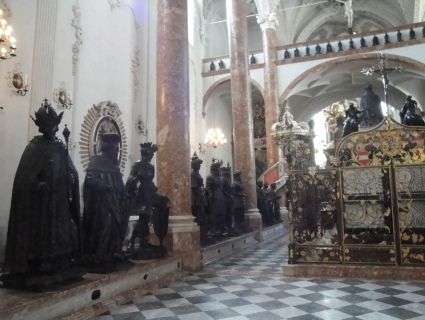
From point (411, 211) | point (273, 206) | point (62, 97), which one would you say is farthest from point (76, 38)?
point (273, 206)

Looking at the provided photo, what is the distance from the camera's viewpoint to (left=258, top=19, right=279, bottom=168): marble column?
1741cm

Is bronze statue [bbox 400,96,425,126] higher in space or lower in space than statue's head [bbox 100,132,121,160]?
higher

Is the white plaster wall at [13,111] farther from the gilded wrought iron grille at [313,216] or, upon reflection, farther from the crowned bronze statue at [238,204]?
the gilded wrought iron grille at [313,216]

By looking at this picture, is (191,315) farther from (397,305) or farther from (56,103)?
(56,103)

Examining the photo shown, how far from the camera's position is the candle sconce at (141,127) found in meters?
11.7

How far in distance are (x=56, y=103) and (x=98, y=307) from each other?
584 cm

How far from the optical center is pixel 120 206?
4484mm

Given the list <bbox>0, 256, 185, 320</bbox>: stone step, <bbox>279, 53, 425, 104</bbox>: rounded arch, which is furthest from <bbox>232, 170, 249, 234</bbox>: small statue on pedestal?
<bbox>279, 53, 425, 104</bbox>: rounded arch

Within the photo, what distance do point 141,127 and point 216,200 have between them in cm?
471

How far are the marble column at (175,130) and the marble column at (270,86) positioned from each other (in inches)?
434

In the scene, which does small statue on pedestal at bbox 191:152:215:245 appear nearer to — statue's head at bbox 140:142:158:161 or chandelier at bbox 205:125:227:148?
statue's head at bbox 140:142:158:161

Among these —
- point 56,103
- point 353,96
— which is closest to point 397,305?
point 56,103

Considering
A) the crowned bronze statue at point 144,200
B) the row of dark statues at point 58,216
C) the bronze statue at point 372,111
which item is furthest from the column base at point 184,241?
the bronze statue at point 372,111

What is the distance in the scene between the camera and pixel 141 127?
38.5ft
